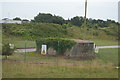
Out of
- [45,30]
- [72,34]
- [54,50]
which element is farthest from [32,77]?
[72,34]

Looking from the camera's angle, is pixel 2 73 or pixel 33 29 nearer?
pixel 2 73

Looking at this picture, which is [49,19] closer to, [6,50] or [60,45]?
[60,45]

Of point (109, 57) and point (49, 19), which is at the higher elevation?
point (49, 19)

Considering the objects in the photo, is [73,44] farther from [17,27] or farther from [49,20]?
[49,20]

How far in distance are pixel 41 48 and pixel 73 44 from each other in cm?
305

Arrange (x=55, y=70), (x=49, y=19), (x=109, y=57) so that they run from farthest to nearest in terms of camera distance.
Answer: (x=49, y=19) < (x=109, y=57) < (x=55, y=70)

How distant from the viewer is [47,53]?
19.9 meters

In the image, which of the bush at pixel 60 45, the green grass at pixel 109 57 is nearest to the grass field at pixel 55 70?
the green grass at pixel 109 57

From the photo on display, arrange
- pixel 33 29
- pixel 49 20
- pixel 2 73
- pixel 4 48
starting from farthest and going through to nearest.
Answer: pixel 49 20 → pixel 33 29 → pixel 4 48 → pixel 2 73

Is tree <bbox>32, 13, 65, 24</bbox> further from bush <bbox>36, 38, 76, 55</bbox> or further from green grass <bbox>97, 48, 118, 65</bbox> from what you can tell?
bush <bbox>36, 38, 76, 55</bbox>

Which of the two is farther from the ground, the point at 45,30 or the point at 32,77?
the point at 45,30

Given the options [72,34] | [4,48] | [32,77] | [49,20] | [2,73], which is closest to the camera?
[32,77]

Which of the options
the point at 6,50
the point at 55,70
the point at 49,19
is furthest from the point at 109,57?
the point at 49,19

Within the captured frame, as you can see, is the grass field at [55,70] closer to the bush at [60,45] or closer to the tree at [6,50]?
the tree at [6,50]
